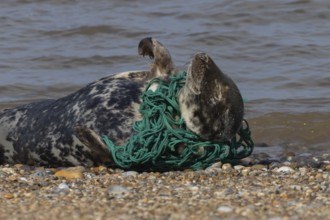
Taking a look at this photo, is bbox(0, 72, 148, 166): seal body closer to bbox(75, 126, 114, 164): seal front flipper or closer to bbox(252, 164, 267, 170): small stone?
bbox(75, 126, 114, 164): seal front flipper

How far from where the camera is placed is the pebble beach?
4.86 metres

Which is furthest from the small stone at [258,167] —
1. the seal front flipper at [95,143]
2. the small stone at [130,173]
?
the seal front flipper at [95,143]

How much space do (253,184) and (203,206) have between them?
2.90 feet

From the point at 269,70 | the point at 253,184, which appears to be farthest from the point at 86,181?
the point at 269,70

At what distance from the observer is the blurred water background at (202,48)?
9000 millimetres

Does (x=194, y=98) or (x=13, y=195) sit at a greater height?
(x=194, y=98)

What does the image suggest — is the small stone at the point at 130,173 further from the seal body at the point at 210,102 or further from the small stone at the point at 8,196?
the small stone at the point at 8,196

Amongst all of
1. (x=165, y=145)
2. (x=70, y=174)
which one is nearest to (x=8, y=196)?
(x=70, y=174)

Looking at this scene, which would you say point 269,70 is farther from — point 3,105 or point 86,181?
point 86,181

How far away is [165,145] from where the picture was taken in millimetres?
6434

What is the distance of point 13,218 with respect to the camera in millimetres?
4812

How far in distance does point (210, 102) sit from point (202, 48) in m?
5.31

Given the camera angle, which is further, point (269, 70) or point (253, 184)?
point (269, 70)

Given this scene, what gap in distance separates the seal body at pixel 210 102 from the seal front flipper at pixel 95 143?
62 cm
